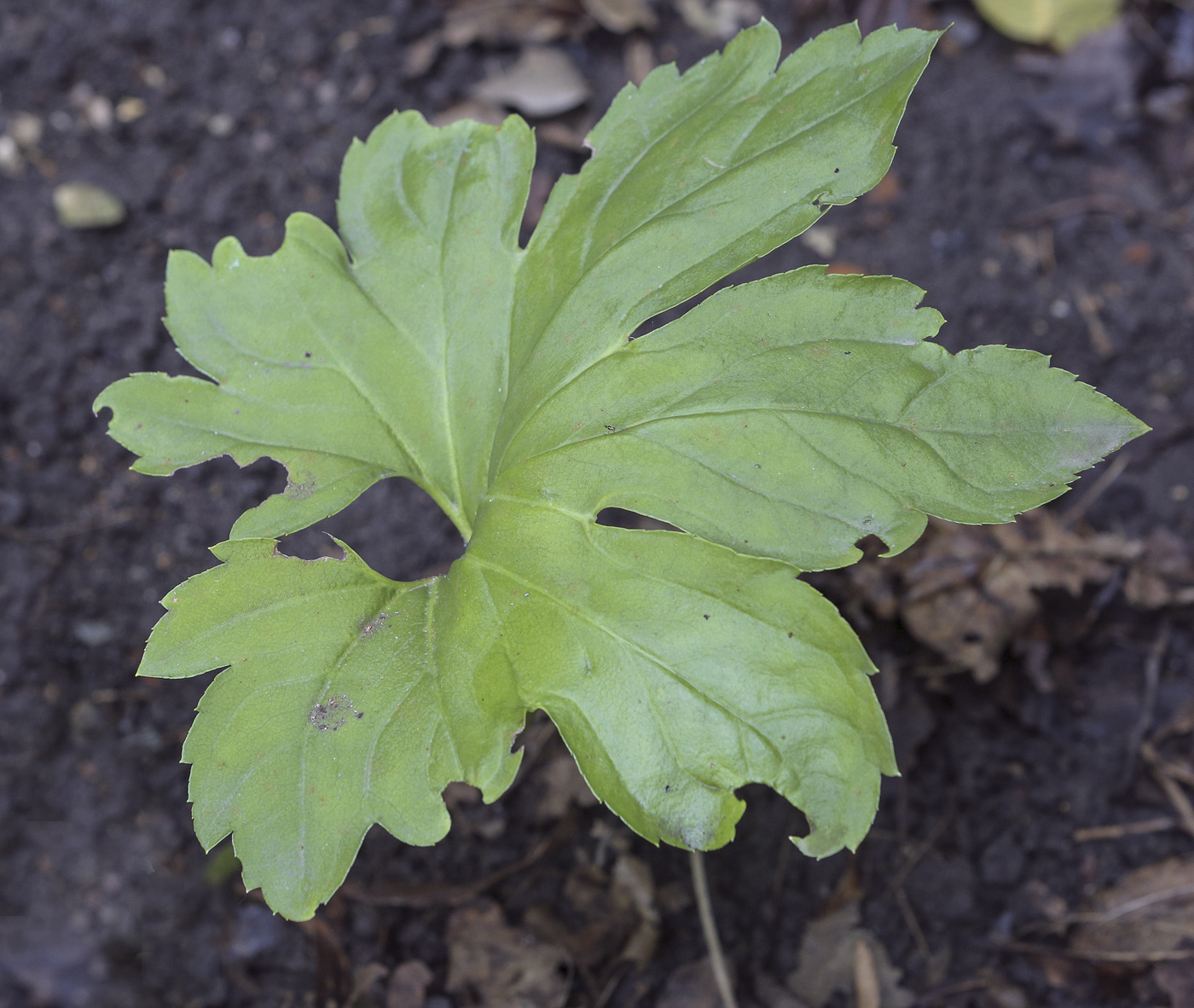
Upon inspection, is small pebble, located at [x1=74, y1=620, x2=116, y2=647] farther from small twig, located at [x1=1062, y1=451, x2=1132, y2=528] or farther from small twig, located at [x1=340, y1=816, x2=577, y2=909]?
small twig, located at [x1=1062, y1=451, x2=1132, y2=528]

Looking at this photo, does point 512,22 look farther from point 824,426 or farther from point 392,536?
point 824,426

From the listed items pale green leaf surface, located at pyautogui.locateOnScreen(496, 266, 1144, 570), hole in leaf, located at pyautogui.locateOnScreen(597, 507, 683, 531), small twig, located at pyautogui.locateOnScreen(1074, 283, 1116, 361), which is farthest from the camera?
small twig, located at pyautogui.locateOnScreen(1074, 283, 1116, 361)

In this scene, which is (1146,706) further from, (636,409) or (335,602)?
(335,602)

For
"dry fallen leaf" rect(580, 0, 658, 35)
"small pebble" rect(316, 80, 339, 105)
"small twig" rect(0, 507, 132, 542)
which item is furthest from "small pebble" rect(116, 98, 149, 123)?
"dry fallen leaf" rect(580, 0, 658, 35)

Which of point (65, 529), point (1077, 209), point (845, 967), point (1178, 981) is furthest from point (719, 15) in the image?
point (1178, 981)

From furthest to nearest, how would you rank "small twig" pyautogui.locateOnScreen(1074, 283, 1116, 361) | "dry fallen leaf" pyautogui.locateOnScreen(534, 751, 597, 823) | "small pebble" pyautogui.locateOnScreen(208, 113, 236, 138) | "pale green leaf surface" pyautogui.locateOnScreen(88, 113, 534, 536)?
"small pebble" pyautogui.locateOnScreen(208, 113, 236, 138) → "small twig" pyautogui.locateOnScreen(1074, 283, 1116, 361) → "dry fallen leaf" pyautogui.locateOnScreen(534, 751, 597, 823) → "pale green leaf surface" pyautogui.locateOnScreen(88, 113, 534, 536)

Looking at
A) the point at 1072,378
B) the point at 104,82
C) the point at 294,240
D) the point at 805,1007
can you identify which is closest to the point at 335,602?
the point at 294,240

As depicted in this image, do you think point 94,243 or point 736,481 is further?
point 94,243

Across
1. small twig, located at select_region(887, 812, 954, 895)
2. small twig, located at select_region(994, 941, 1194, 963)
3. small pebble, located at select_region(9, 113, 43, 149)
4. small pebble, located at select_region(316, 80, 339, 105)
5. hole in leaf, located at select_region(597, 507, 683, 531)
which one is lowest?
small twig, located at select_region(994, 941, 1194, 963)
